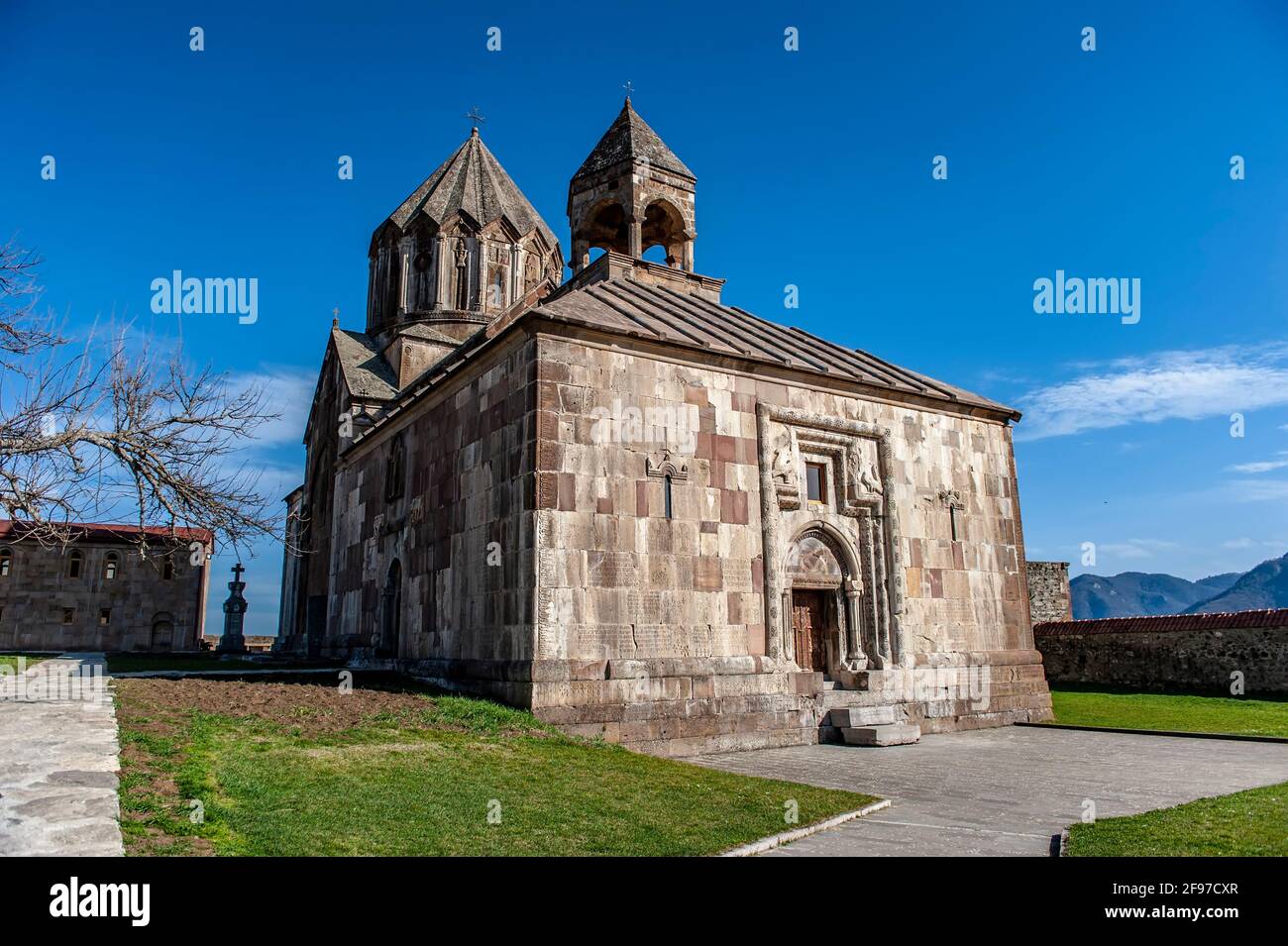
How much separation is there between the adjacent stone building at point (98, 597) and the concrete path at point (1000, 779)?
33.3 meters

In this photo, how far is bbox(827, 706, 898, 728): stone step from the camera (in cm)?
1427

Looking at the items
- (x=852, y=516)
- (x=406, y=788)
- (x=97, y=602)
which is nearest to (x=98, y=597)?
(x=97, y=602)

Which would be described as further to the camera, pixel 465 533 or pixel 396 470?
pixel 396 470

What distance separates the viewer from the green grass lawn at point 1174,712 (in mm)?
15406

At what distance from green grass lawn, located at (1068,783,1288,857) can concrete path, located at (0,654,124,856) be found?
257 inches

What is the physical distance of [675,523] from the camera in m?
13.6

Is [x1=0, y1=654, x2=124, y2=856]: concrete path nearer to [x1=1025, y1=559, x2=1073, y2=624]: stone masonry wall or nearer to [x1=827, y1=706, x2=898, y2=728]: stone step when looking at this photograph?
[x1=827, y1=706, x2=898, y2=728]: stone step

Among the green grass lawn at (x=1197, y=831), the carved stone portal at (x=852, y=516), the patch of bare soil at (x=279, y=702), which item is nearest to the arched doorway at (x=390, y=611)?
the patch of bare soil at (x=279, y=702)

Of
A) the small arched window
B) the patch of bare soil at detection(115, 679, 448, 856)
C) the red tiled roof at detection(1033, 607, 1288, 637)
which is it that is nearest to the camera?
the patch of bare soil at detection(115, 679, 448, 856)

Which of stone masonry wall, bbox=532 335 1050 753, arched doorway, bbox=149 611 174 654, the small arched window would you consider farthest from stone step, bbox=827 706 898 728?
arched doorway, bbox=149 611 174 654

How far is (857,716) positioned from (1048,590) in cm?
1750

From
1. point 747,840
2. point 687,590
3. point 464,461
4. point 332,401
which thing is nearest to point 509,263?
point 332,401

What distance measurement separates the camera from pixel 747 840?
6555 millimetres

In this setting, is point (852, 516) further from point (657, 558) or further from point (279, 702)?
point (279, 702)
